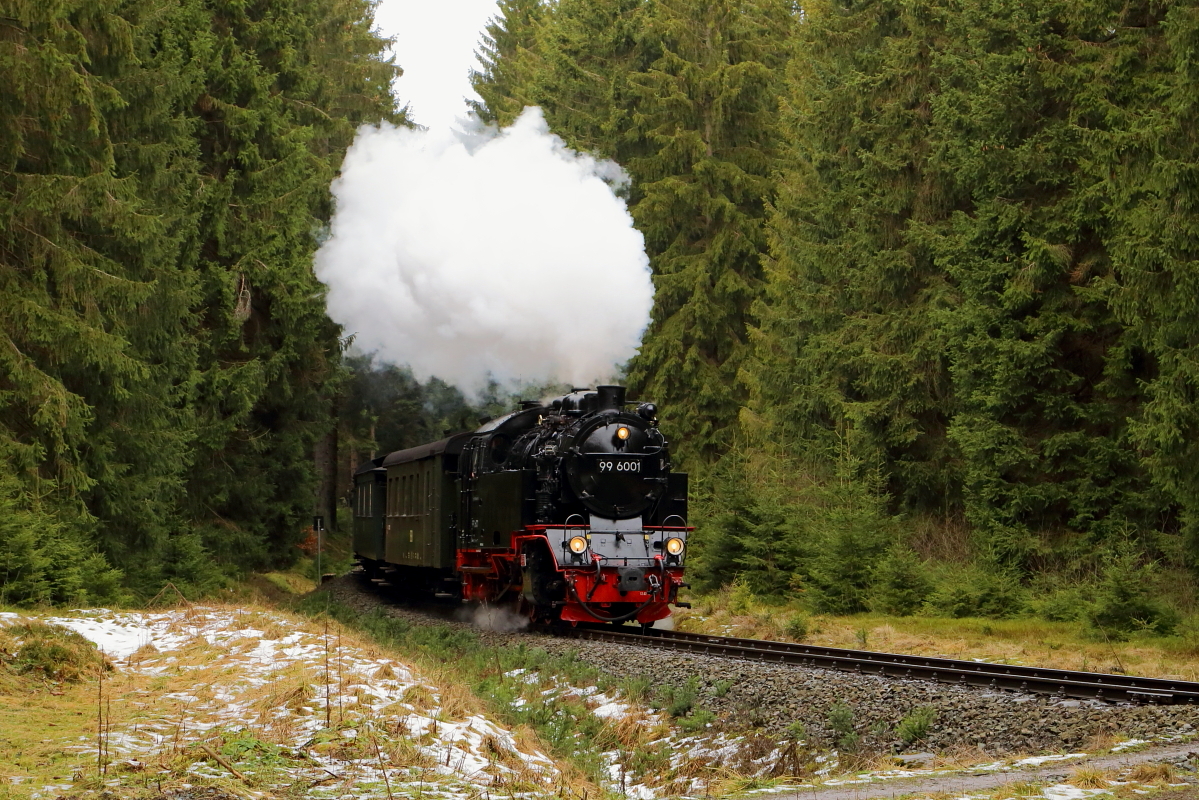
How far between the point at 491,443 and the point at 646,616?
→ 11.2 ft

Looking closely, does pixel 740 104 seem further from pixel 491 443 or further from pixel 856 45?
pixel 491 443

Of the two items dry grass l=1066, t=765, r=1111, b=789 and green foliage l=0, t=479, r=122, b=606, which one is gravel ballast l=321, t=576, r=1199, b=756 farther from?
green foliage l=0, t=479, r=122, b=606

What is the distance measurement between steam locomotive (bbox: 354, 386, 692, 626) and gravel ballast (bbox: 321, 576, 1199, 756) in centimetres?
345

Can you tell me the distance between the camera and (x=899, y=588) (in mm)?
18188

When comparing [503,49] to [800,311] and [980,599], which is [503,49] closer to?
[800,311]

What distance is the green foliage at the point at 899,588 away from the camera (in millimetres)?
18031

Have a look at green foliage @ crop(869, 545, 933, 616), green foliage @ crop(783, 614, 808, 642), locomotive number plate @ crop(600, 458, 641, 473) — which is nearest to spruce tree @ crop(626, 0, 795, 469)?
green foliage @ crop(869, 545, 933, 616)

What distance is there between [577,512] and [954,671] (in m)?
6.85

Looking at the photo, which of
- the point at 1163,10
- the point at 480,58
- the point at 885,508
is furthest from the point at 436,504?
the point at 480,58

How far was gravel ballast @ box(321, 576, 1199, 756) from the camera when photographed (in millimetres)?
8555

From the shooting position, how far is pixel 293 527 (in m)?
30.2

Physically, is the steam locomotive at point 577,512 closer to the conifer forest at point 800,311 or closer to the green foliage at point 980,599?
the conifer forest at point 800,311

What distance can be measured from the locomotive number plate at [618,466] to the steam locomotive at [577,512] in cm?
1

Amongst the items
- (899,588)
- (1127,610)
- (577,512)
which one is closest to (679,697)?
(577,512)
